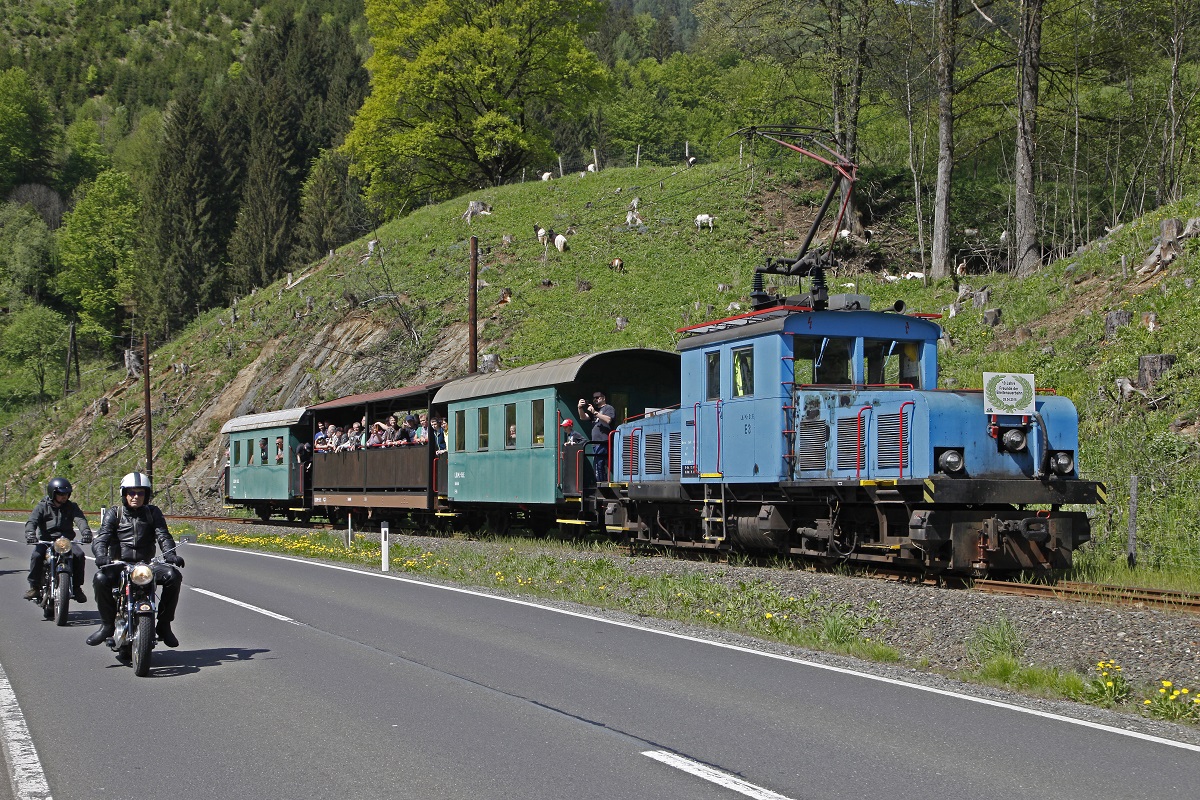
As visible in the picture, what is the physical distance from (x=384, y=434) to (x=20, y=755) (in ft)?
78.2

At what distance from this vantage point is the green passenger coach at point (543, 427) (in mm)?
21750

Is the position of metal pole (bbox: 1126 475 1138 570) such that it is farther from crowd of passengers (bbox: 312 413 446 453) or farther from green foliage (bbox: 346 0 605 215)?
green foliage (bbox: 346 0 605 215)

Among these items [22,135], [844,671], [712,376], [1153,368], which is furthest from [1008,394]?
[22,135]

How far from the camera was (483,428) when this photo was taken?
24.9m

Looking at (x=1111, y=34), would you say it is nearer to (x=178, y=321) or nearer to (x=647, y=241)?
(x=647, y=241)

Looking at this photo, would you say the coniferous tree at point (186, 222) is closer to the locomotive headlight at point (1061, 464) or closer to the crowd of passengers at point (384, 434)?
the crowd of passengers at point (384, 434)

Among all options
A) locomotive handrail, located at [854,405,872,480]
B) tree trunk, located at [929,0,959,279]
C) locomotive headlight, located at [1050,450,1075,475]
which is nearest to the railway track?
locomotive headlight, located at [1050,450,1075,475]

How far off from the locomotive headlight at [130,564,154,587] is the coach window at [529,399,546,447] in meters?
13.2

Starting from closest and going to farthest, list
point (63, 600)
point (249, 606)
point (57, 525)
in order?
1. point (63, 600)
2. point (57, 525)
3. point (249, 606)

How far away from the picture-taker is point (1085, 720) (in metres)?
Result: 7.47

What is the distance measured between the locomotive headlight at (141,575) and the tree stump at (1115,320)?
19612mm

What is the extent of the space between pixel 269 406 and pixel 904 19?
31327 mm

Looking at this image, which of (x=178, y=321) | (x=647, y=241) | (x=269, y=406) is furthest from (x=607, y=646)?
(x=178, y=321)

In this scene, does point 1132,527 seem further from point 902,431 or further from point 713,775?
point 713,775
